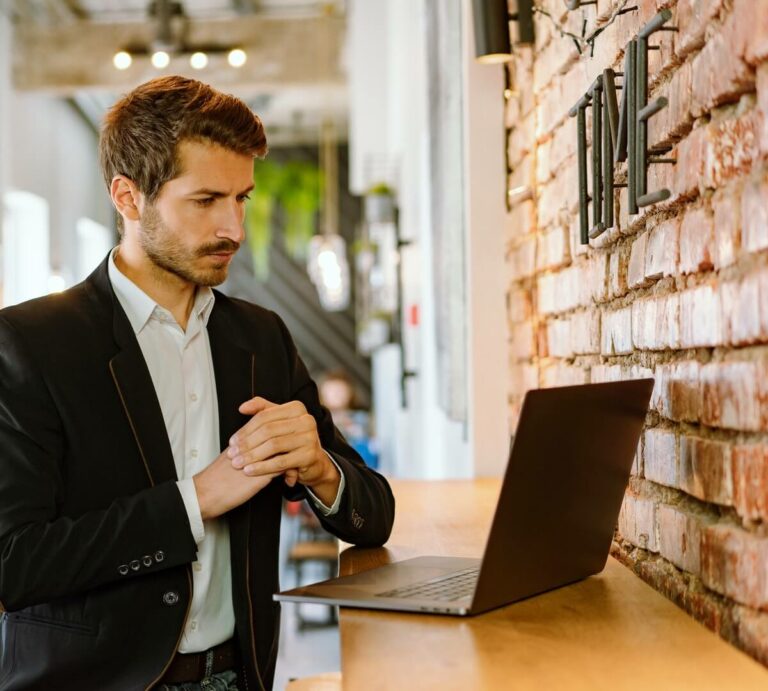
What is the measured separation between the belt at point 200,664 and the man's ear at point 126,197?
2.20 ft

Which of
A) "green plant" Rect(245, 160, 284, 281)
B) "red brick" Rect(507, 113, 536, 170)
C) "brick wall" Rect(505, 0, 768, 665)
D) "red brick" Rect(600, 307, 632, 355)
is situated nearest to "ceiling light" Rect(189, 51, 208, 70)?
"green plant" Rect(245, 160, 284, 281)

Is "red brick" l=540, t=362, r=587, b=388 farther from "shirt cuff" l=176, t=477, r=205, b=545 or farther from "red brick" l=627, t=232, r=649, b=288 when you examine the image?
"shirt cuff" l=176, t=477, r=205, b=545

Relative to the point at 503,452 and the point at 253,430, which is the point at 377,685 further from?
the point at 503,452

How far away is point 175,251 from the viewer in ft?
5.57

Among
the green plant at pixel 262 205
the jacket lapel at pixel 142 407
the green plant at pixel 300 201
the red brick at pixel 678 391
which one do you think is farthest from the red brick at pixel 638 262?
the green plant at pixel 300 201

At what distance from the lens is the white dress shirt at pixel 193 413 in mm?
1626

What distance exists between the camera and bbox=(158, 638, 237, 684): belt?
1566 millimetres

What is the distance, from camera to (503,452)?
2979 mm

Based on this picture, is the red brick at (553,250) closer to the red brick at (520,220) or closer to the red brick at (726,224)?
the red brick at (520,220)

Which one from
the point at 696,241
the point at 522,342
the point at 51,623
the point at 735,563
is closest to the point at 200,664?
the point at 51,623

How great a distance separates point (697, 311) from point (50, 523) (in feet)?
2.87

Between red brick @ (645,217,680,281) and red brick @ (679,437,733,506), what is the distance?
0.23 metres

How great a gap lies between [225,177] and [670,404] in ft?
2.47

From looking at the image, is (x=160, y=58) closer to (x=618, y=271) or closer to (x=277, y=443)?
(x=618, y=271)
